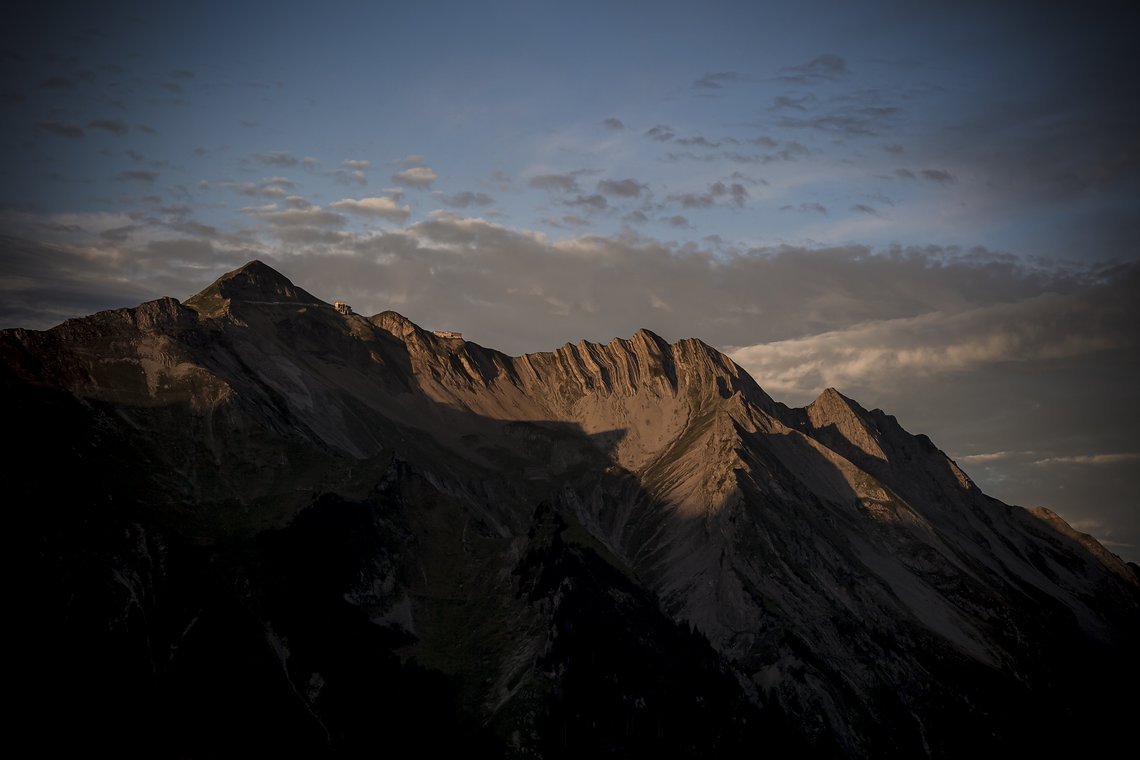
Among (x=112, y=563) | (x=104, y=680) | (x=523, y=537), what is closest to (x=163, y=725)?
(x=104, y=680)

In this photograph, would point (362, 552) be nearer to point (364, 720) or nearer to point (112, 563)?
point (364, 720)

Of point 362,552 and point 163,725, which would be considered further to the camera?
point 362,552

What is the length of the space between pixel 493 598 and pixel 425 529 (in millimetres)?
21768

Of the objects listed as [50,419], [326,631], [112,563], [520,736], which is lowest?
[520,736]

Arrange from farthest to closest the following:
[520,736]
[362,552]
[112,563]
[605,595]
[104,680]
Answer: [605,595], [362,552], [520,736], [112,563], [104,680]

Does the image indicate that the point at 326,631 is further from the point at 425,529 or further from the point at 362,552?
the point at 425,529

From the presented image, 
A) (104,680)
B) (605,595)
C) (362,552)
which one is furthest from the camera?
(605,595)

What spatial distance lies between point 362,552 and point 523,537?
96.3 ft

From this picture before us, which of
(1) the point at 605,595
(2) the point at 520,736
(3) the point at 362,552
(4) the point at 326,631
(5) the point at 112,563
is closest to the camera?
(5) the point at 112,563

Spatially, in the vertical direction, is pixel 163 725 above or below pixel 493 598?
below

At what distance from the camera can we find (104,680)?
13275 cm

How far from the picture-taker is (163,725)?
13562cm

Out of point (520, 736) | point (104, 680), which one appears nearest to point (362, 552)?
point (520, 736)

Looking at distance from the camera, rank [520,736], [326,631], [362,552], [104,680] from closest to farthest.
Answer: [104,680], [520,736], [326,631], [362,552]
